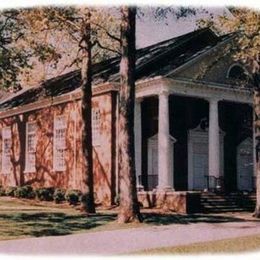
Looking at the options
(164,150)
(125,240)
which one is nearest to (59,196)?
(164,150)

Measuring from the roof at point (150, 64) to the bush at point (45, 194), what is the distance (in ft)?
16.5

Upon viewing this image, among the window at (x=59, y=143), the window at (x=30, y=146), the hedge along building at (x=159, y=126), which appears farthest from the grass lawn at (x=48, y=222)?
the window at (x=30, y=146)

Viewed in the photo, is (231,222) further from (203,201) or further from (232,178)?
(232,178)

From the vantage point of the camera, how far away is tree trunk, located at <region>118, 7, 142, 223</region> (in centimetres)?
1719

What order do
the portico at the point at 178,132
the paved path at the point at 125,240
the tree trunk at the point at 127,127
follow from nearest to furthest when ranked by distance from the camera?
the paved path at the point at 125,240
the tree trunk at the point at 127,127
the portico at the point at 178,132

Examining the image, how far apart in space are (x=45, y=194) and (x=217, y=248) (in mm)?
15743

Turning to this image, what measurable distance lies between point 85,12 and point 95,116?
9148 mm

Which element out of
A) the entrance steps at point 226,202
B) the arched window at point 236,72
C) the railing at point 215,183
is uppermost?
the arched window at point 236,72

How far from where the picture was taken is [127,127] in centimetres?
1741

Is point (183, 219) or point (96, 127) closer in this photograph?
point (183, 219)

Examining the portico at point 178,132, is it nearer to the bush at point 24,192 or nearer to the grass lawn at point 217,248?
the bush at point 24,192

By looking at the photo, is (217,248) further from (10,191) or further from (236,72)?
(10,191)

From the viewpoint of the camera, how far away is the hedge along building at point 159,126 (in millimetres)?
24453

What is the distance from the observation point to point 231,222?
1805 cm
